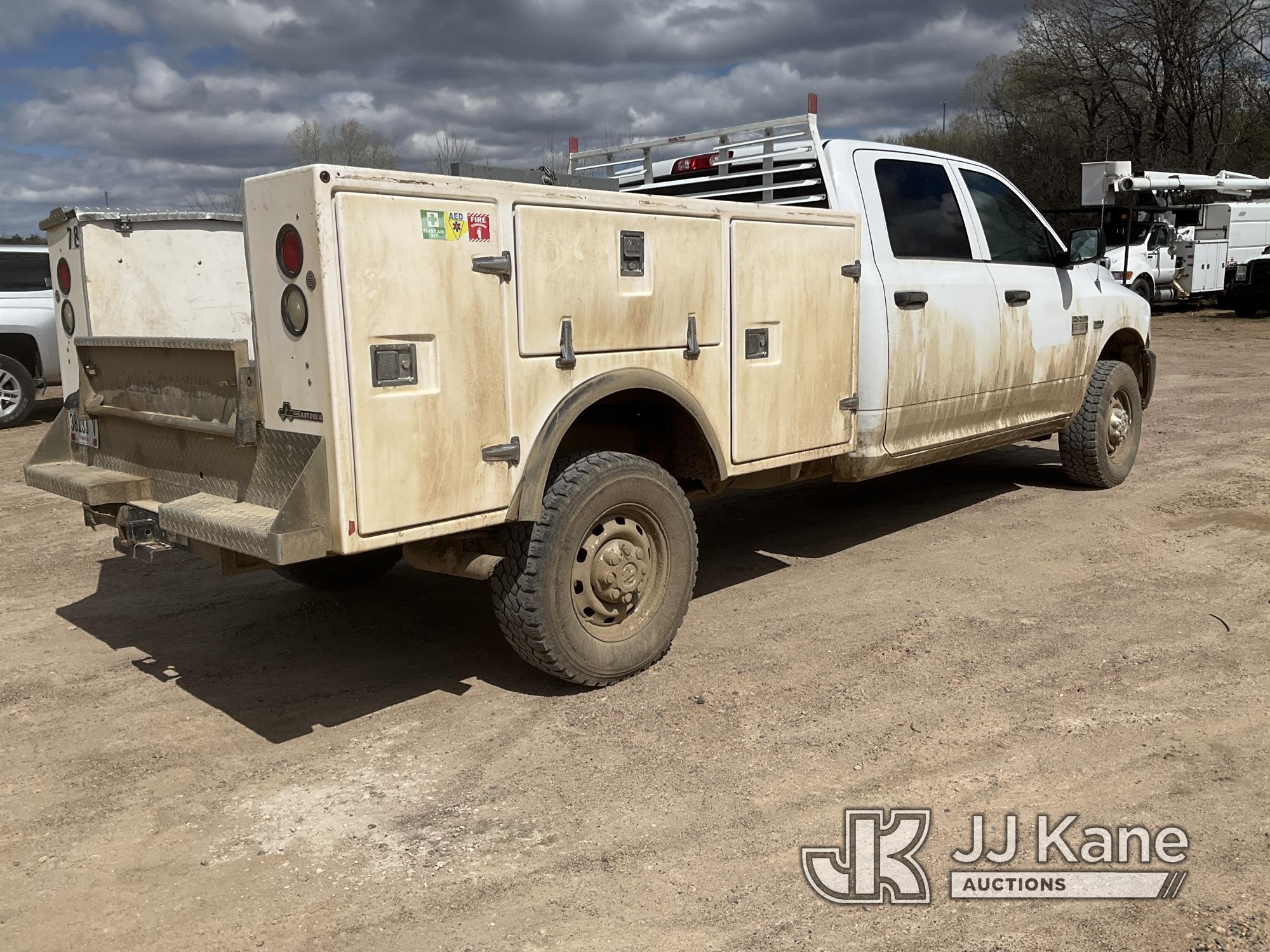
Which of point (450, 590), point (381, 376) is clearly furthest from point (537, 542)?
point (450, 590)

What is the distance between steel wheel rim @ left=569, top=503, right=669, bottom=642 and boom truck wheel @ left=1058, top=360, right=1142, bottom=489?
407cm

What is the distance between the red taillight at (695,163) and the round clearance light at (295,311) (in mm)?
3401

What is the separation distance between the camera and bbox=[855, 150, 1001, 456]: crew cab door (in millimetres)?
5688

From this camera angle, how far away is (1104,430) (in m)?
7.58

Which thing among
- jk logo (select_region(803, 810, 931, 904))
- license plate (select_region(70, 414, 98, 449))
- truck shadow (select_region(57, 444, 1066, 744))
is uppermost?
license plate (select_region(70, 414, 98, 449))

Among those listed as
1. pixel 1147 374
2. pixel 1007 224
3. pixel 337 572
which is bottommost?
pixel 337 572

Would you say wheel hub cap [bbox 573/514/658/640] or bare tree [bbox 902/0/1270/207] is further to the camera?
bare tree [bbox 902/0/1270/207]

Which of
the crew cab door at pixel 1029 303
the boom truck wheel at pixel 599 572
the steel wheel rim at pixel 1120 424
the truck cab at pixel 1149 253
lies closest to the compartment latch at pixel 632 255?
the boom truck wheel at pixel 599 572

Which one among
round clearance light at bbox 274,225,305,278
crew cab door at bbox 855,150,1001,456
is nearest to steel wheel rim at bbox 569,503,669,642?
round clearance light at bbox 274,225,305,278

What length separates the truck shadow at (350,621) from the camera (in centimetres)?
459

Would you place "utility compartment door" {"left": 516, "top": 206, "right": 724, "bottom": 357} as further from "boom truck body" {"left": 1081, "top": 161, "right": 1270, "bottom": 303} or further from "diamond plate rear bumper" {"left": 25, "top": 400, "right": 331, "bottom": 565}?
"boom truck body" {"left": 1081, "top": 161, "right": 1270, "bottom": 303}

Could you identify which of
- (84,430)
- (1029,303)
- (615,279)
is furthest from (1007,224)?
(84,430)

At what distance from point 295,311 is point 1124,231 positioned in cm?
2139

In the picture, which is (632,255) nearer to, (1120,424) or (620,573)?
(620,573)
